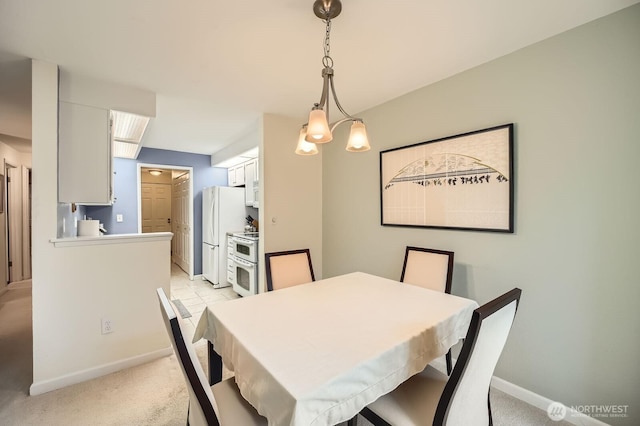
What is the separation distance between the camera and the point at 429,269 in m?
2.06

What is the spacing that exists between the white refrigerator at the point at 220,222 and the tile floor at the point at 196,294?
0.18 meters

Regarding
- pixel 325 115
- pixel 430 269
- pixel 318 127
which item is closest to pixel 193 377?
pixel 318 127

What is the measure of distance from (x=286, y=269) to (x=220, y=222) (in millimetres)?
2569

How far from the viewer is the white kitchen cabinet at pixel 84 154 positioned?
6.93ft

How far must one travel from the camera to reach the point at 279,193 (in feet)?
10.4

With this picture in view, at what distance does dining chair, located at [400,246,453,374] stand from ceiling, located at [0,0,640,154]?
146 cm

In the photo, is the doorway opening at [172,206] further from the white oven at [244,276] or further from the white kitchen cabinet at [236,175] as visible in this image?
the white oven at [244,276]

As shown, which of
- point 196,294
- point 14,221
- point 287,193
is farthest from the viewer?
point 14,221

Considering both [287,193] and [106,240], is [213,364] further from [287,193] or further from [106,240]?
[287,193]

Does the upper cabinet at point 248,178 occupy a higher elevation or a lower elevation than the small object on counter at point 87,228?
higher

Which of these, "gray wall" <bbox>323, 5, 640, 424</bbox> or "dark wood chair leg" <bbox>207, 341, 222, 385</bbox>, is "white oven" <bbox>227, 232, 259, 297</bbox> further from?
"gray wall" <bbox>323, 5, 640, 424</bbox>

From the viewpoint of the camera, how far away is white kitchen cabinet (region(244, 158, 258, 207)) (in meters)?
4.07

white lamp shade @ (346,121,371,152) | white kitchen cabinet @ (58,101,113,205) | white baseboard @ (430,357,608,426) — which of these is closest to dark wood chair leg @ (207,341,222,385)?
white lamp shade @ (346,121,371,152)

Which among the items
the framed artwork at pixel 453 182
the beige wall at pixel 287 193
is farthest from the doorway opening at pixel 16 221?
the framed artwork at pixel 453 182
